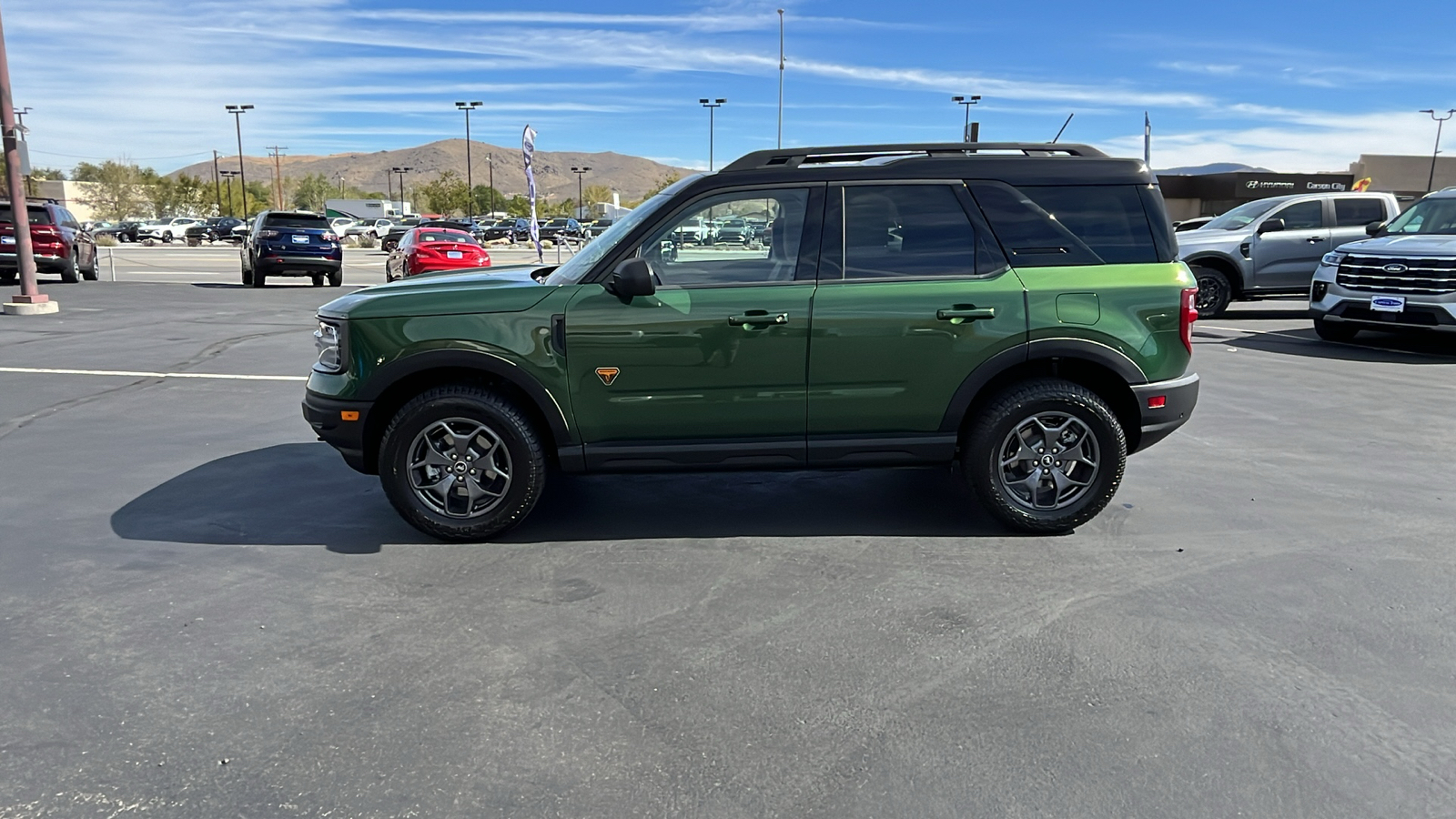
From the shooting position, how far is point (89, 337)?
40.5 ft

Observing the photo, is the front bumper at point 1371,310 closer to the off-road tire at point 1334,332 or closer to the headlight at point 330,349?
the off-road tire at point 1334,332

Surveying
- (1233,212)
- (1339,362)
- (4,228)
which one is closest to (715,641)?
(1339,362)

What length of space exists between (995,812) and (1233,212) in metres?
16.3

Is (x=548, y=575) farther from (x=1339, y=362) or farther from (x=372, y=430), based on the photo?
(x=1339, y=362)

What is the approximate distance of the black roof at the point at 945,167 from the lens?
5086 mm

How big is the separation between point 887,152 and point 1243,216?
43.9 ft

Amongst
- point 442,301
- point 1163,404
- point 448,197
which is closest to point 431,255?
point 442,301

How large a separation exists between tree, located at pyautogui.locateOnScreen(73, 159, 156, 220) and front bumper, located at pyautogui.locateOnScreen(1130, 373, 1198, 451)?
436 ft

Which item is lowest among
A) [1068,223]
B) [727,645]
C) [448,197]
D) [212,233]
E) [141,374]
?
[727,645]

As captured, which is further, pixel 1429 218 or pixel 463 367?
pixel 1429 218

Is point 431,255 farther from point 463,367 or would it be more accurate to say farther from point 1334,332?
point 463,367

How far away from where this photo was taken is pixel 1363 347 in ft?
40.4

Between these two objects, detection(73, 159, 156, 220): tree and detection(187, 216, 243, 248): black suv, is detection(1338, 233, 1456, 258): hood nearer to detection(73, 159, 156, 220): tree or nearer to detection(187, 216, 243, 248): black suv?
detection(187, 216, 243, 248): black suv

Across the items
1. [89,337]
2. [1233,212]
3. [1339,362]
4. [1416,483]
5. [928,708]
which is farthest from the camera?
[1233,212]
